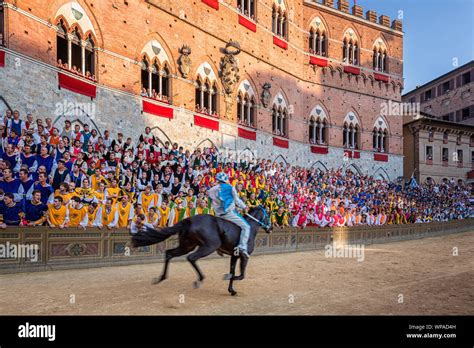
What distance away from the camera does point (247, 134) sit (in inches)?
1021

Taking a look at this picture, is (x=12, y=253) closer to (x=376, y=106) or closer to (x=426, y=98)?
(x=376, y=106)

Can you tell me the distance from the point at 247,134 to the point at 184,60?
22.9 feet

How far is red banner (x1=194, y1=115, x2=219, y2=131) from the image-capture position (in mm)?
22312

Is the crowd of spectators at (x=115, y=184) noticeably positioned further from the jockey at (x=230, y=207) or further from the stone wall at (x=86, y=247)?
the jockey at (x=230, y=207)

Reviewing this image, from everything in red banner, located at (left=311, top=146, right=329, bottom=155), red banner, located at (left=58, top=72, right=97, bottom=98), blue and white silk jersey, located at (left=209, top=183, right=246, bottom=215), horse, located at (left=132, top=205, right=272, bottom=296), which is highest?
red banner, located at (left=58, top=72, right=97, bottom=98)

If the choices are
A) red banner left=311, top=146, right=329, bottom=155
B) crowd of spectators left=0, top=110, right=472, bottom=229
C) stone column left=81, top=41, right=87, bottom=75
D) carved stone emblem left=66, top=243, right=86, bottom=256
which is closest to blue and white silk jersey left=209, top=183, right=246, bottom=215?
crowd of spectators left=0, top=110, right=472, bottom=229

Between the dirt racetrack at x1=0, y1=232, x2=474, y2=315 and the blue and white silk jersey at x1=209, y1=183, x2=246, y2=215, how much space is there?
175 centimetres

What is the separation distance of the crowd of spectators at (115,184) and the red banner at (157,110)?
1.50m

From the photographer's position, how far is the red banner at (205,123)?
73.2 feet

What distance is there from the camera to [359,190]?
2519cm

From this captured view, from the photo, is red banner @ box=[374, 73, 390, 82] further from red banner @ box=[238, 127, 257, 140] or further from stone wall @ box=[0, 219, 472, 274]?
stone wall @ box=[0, 219, 472, 274]

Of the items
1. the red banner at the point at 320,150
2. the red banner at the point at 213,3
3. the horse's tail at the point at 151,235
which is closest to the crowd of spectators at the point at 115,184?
the horse's tail at the point at 151,235

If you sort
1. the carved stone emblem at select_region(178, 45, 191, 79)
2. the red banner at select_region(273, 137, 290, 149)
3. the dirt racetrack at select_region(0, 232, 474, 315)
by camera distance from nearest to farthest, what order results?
1. the dirt racetrack at select_region(0, 232, 474, 315)
2. the carved stone emblem at select_region(178, 45, 191, 79)
3. the red banner at select_region(273, 137, 290, 149)
